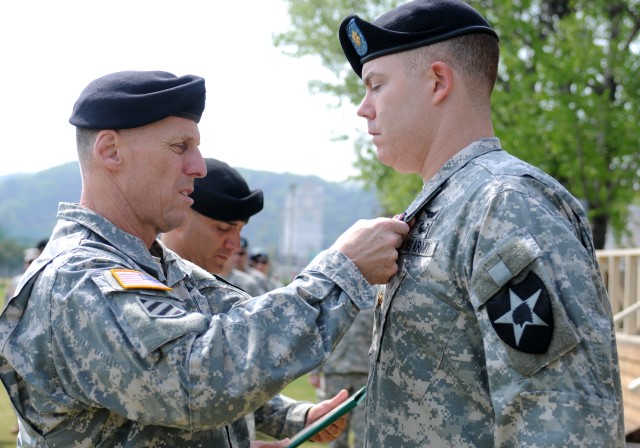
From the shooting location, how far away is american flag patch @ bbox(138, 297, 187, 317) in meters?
2.26

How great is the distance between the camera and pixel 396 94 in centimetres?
255

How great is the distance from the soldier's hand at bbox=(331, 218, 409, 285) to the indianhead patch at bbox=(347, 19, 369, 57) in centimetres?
58

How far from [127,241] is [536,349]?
1371 millimetres

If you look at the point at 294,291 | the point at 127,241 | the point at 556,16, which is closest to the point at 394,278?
the point at 294,291

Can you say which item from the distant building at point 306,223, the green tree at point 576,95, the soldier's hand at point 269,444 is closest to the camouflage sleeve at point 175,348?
the soldier's hand at point 269,444

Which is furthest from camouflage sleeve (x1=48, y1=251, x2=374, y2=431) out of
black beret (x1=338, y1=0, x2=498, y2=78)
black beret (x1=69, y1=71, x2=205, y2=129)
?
black beret (x1=338, y1=0, x2=498, y2=78)

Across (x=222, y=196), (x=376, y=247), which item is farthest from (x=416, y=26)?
(x=222, y=196)

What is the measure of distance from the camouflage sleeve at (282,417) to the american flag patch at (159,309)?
4.22 ft

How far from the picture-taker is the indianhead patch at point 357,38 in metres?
2.61

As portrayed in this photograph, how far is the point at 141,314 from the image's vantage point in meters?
2.23

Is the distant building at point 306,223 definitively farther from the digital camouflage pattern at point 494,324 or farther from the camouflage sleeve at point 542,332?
the camouflage sleeve at point 542,332

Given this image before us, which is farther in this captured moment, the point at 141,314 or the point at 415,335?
the point at 415,335

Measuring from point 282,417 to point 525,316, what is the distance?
1.77 metres

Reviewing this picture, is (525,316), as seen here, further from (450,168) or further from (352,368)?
(352,368)
